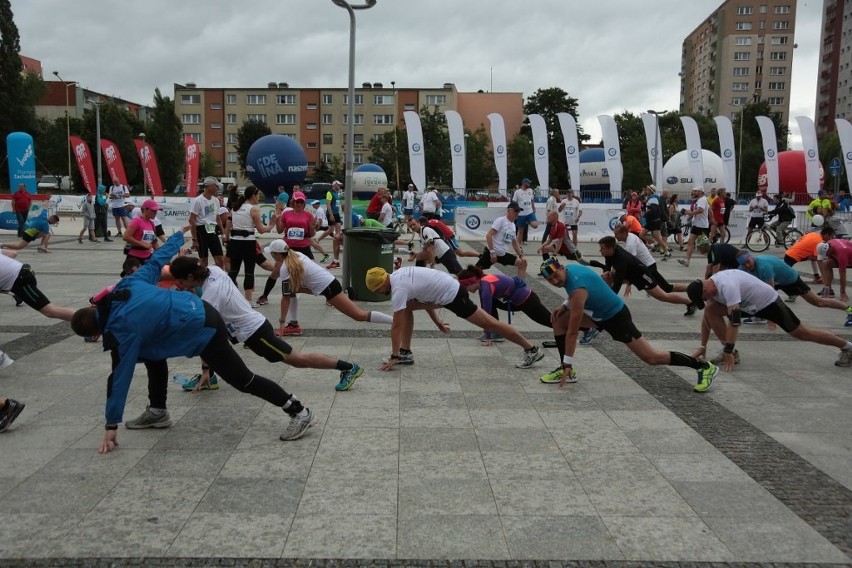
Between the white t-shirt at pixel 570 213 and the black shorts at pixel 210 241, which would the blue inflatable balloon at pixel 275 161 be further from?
the black shorts at pixel 210 241

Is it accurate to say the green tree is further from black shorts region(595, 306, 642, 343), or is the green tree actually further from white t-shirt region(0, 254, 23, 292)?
black shorts region(595, 306, 642, 343)

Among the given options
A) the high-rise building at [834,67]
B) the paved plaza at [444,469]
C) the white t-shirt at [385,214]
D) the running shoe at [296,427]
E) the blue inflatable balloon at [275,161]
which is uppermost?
the high-rise building at [834,67]

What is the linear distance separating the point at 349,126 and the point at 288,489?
9160 millimetres

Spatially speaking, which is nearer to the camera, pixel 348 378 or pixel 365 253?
pixel 348 378

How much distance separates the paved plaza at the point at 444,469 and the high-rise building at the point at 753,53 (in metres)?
103

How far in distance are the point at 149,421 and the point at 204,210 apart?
636 cm

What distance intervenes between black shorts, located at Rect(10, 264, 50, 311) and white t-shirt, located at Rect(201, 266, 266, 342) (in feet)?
A: 7.84

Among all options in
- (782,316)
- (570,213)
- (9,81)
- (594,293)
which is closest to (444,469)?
(594,293)

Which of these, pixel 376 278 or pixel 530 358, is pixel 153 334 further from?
pixel 530 358

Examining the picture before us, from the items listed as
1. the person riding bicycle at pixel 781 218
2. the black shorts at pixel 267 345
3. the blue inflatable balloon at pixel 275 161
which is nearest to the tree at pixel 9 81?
the blue inflatable balloon at pixel 275 161

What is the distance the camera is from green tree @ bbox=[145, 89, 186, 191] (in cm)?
6938

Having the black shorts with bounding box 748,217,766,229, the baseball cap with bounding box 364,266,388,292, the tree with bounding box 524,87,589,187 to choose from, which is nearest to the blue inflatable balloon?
the black shorts with bounding box 748,217,766,229

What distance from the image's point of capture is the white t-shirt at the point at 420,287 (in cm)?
661

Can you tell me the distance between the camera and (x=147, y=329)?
14.3ft
